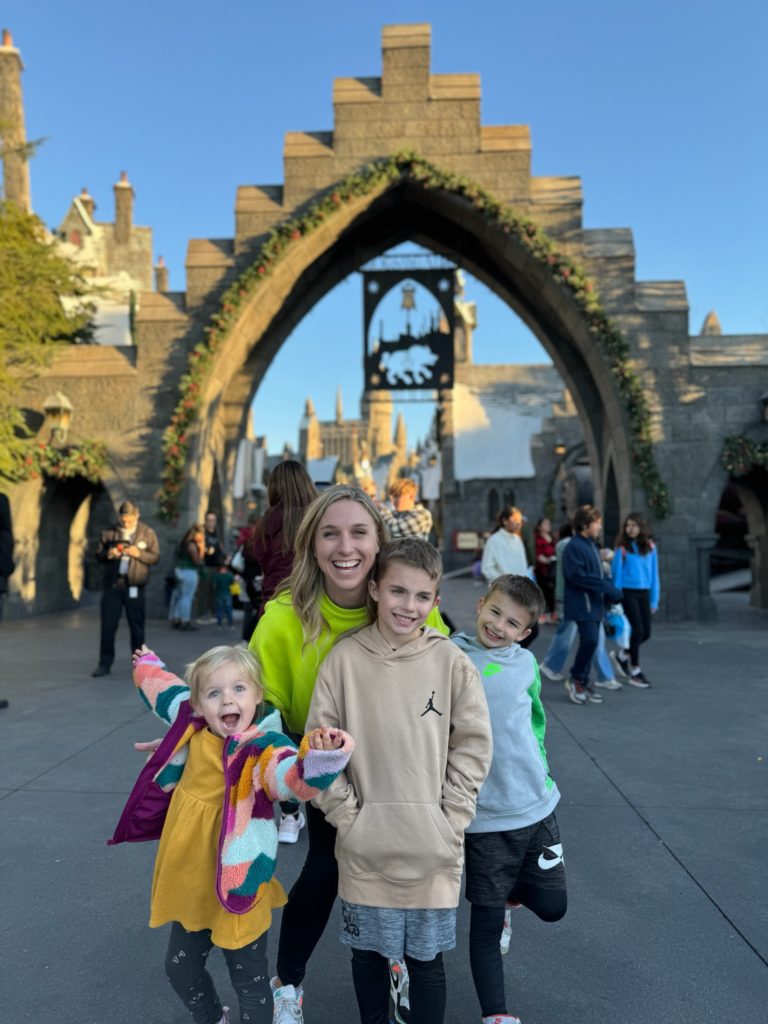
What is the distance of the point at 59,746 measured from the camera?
4938 mm

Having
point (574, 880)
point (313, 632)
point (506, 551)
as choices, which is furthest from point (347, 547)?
point (506, 551)

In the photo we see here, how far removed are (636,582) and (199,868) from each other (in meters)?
5.83

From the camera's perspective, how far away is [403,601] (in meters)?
1.99

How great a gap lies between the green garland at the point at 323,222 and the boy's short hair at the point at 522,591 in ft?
30.9

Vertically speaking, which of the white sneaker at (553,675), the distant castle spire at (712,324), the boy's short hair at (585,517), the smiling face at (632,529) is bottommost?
the white sneaker at (553,675)

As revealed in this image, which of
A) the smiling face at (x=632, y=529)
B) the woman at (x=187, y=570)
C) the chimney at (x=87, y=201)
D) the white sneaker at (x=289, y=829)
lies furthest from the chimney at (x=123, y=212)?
the white sneaker at (x=289, y=829)

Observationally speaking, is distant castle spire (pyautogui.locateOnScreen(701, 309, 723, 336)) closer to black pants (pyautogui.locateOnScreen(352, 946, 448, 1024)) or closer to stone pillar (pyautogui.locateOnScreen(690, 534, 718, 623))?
stone pillar (pyautogui.locateOnScreen(690, 534, 718, 623))

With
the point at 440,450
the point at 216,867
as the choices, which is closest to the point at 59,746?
the point at 216,867

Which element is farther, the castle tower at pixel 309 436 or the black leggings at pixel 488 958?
the castle tower at pixel 309 436

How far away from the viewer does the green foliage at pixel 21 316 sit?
1078 cm

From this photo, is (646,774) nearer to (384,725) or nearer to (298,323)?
(384,725)

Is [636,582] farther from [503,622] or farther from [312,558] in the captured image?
[312,558]

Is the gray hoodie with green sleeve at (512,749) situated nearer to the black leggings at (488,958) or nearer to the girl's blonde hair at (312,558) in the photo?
the black leggings at (488,958)

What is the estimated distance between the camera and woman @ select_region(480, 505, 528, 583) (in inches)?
286
